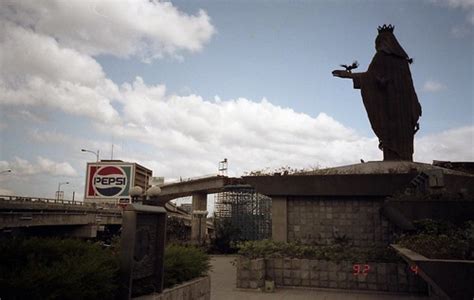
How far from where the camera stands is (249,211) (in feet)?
156

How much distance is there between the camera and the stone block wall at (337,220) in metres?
18.0

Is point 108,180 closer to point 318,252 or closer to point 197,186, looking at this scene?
point 197,186

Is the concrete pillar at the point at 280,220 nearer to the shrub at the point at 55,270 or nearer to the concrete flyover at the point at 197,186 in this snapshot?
the shrub at the point at 55,270

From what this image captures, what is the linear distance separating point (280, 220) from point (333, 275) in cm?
475

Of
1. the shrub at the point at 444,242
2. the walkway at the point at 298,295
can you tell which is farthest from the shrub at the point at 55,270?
the walkway at the point at 298,295

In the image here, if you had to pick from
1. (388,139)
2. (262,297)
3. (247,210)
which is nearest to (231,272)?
(262,297)

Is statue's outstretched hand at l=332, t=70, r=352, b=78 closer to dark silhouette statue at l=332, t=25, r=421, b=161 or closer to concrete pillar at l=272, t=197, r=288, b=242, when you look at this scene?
dark silhouette statue at l=332, t=25, r=421, b=161

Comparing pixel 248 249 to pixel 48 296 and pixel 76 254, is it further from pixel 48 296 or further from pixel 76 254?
pixel 48 296

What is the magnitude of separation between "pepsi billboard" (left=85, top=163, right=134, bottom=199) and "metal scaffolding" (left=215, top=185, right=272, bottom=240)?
31.2 meters

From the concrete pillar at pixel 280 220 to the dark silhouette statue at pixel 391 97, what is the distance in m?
6.15

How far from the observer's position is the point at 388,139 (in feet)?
66.1

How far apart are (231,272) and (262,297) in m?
7.31

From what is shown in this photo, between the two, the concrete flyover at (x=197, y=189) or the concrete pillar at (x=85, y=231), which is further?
the concrete flyover at (x=197, y=189)

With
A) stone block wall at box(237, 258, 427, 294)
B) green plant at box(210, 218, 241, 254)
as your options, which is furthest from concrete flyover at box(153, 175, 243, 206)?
stone block wall at box(237, 258, 427, 294)
